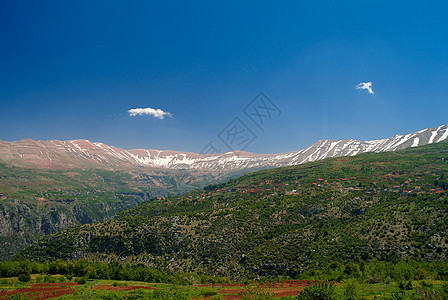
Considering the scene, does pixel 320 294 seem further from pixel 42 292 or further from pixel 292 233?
pixel 292 233

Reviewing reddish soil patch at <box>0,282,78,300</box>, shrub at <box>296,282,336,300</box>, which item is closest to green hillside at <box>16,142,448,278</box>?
reddish soil patch at <box>0,282,78,300</box>

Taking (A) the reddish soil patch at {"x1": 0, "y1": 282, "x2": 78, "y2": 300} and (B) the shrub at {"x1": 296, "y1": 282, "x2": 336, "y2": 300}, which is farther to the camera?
(A) the reddish soil patch at {"x1": 0, "y1": 282, "x2": 78, "y2": 300}

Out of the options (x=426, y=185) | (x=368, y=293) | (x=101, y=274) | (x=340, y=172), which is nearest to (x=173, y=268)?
(x=101, y=274)

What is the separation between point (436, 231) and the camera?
46812mm

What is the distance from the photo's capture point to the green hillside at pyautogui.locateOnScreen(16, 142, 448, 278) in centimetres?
5034

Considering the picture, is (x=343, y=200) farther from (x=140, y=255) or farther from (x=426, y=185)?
(x=140, y=255)

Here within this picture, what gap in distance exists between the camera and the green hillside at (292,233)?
165 ft

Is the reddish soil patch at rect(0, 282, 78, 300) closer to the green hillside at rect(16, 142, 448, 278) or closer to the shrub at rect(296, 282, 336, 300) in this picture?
the shrub at rect(296, 282, 336, 300)

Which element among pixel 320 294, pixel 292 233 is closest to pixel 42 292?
pixel 320 294

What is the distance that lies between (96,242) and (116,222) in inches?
434

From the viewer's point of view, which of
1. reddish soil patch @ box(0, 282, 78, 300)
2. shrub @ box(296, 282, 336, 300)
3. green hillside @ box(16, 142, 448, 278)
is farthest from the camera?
green hillside @ box(16, 142, 448, 278)

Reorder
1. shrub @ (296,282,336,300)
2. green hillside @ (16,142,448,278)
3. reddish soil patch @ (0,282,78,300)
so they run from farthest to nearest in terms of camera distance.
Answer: green hillside @ (16,142,448,278) → reddish soil patch @ (0,282,78,300) → shrub @ (296,282,336,300)

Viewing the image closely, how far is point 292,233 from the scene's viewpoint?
65.8 m

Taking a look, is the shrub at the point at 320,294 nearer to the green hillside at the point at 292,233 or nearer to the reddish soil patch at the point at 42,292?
the reddish soil patch at the point at 42,292
